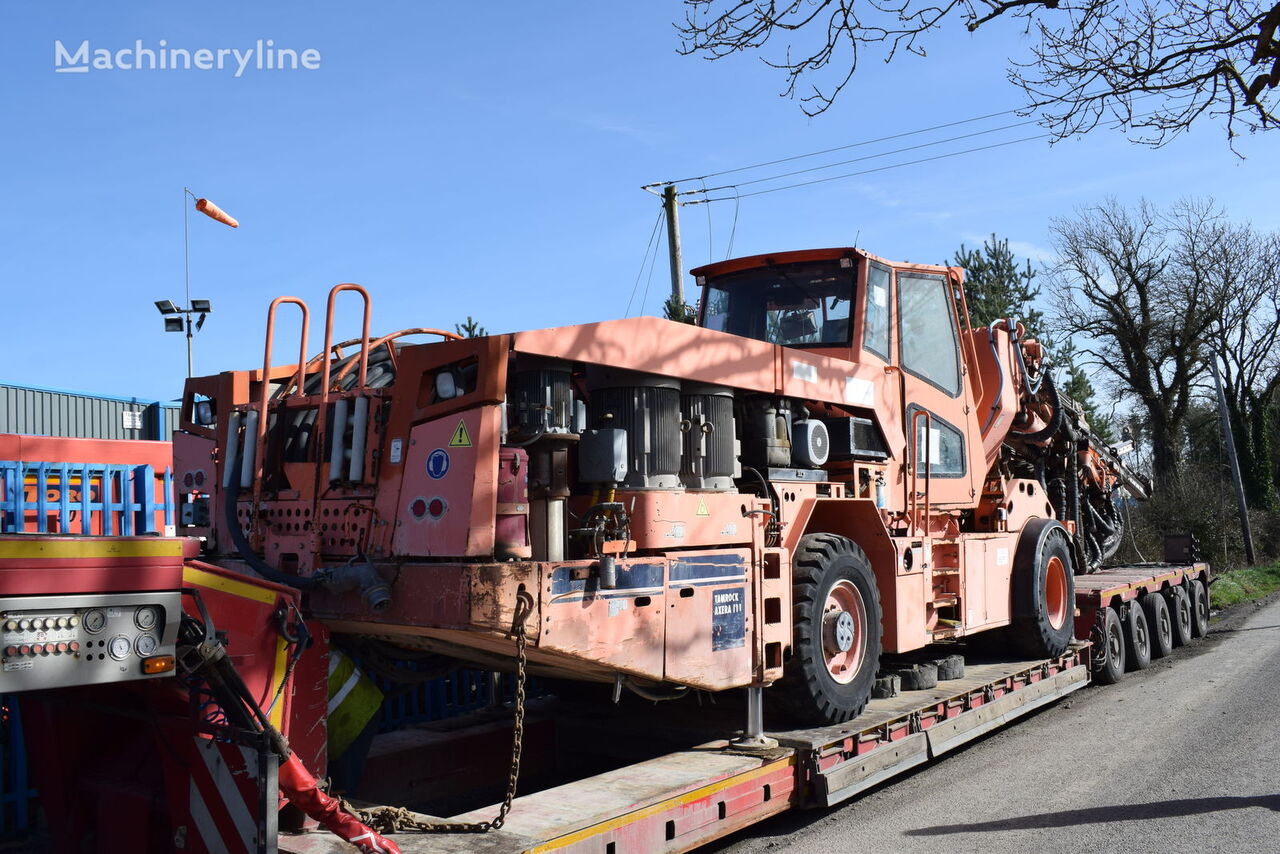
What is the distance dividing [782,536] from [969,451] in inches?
131

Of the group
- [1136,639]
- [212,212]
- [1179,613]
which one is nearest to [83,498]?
[212,212]

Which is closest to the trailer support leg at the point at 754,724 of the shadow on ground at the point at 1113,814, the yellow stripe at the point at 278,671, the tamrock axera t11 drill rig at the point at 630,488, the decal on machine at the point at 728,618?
the tamrock axera t11 drill rig at the point at 630,488

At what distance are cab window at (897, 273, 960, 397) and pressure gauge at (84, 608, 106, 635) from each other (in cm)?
598

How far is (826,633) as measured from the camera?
6824 millimetres

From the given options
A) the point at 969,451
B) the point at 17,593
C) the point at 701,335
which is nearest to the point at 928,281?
the point at 969,451

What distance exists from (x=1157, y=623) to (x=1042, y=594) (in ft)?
15.7

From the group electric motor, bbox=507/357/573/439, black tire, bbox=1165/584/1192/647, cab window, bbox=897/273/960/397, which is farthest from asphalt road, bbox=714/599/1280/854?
black tire, bbox=1165/584/1192/647

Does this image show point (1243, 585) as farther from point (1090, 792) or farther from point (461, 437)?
point (461, 437)

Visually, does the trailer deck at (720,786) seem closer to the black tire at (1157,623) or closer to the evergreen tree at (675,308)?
the black tire at (1157,623)

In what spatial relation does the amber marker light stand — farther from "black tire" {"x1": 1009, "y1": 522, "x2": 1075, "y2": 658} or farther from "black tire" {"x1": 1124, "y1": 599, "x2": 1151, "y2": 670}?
"black tire" {"x1": 1124, "y1": 599, "x2": 1151, "y2": 670}

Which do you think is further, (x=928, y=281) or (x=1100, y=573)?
(x=1100, y=573)

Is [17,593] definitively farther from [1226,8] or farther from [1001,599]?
[1001,599]

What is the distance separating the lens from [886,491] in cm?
783

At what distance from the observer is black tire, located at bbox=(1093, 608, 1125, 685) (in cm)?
1163
